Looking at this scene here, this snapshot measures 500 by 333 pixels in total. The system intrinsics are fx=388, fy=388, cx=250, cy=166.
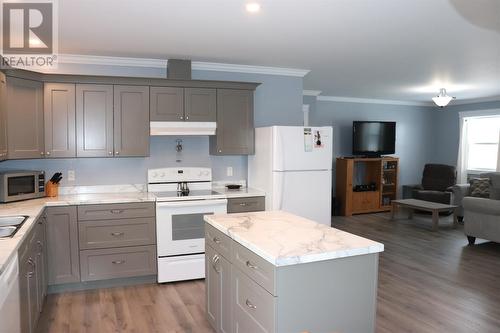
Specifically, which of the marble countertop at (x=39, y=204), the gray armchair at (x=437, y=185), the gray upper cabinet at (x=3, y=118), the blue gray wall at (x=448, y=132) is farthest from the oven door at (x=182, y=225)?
the blue gray wall at (x=448, y=132)

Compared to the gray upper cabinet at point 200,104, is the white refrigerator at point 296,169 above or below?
below

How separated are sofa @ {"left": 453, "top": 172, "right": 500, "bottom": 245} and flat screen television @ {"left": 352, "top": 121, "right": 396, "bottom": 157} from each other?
2.74 metres

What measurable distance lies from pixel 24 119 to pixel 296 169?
280cm

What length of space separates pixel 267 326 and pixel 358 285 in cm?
55

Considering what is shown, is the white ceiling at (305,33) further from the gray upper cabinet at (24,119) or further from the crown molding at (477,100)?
the crown molding at (477,100)

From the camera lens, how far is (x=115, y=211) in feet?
12.9

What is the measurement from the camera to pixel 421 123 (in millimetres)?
9258

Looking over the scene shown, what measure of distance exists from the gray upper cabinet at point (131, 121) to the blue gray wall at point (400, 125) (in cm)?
449

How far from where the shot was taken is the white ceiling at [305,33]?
2812 millimetres

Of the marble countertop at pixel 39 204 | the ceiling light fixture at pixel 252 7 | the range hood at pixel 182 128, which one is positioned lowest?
the marble countertop at pixel 39 204

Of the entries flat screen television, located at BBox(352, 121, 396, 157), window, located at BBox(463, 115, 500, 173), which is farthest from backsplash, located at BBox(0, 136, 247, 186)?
window, located at BBox(463, 115, 500, 173)

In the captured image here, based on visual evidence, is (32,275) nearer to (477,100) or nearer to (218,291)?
(218,291)

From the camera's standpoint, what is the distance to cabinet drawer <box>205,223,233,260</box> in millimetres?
2539

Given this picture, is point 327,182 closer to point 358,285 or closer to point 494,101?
point 358,285
